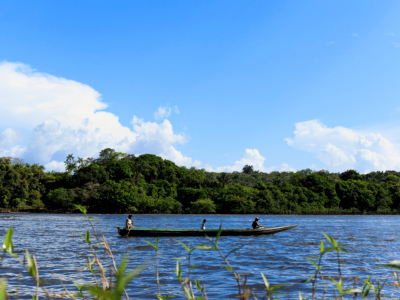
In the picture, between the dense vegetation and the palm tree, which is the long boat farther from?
the palm tree

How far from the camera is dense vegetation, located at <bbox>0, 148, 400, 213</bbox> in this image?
260ft

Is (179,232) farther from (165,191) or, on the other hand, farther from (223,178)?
(223,178)

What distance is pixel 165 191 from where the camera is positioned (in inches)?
3541

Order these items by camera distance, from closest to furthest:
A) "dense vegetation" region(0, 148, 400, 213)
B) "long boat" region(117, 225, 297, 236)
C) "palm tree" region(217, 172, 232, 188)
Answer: "long boat" region(117, 225, 297, 236) → "dense vegetation" region(0, 148, 400, 213) → "palm tree" region(217, 172, 232, 188)

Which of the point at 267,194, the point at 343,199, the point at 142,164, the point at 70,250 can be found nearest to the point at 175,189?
the point at 142,164

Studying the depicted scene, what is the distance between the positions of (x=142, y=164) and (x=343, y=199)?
52.3m

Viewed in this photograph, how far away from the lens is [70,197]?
7744 centimetres

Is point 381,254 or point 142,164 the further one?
point 142,164

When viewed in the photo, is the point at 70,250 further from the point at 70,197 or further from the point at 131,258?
the point at 70,197

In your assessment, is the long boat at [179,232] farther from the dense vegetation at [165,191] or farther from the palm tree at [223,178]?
the palm tree at [223,178]

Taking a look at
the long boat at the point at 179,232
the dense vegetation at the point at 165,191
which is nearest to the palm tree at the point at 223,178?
the dense vegetation at the point at 165,191

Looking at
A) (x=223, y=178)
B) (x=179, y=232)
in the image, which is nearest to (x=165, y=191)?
(x=223, y=178)

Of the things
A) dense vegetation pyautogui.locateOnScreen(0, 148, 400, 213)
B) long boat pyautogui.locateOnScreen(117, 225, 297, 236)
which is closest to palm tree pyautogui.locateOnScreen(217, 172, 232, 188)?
dense vegetation pyautogui.locateOnScreen(0, 148, 400, 213)

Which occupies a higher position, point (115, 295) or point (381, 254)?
point (115, 295)
